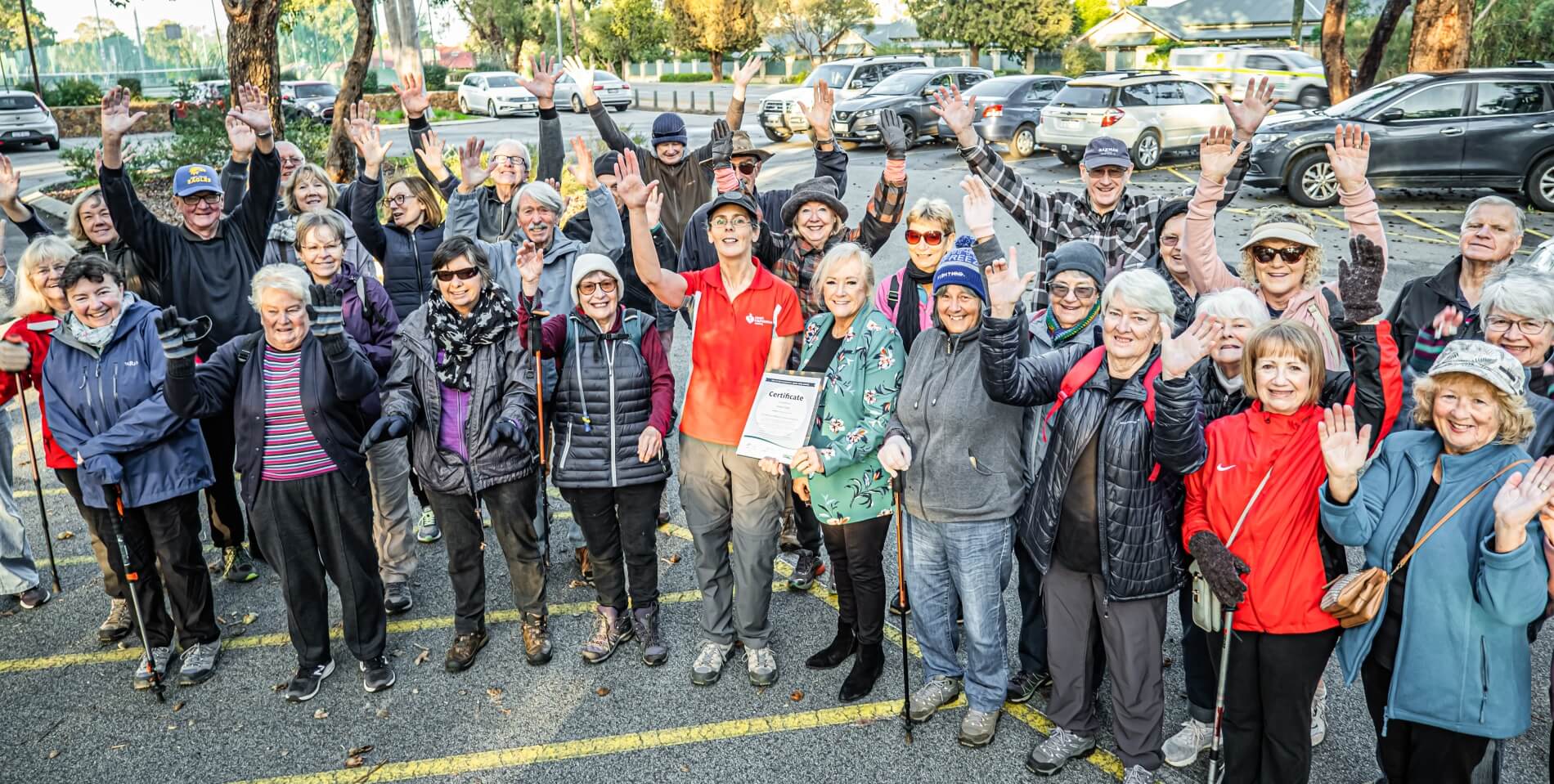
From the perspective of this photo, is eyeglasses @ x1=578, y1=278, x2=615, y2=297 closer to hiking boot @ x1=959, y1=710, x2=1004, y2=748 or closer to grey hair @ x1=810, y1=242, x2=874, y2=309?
grey hair @ x1=810, y1=242, x2=874, y2=309

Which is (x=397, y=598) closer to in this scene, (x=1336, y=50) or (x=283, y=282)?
(x=283, y=282)

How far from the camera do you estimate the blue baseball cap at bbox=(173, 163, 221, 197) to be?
17.5ft

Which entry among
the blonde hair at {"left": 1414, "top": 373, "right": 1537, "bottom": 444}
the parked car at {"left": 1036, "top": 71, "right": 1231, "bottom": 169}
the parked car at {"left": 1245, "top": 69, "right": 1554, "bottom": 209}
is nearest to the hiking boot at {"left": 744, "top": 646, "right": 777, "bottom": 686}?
the blonde hair at {"left": 1414, "top": 373, "right": 1537, "bottom": 444}

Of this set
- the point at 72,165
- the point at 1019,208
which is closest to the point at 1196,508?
the point at 1019,208

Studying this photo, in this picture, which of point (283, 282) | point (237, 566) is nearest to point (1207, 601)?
point (283, 282)

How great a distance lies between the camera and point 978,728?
4.07m

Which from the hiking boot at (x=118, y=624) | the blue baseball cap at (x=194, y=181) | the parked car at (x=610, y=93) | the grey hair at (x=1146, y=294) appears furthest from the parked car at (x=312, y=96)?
the grey hair at (x=1146, y=294)

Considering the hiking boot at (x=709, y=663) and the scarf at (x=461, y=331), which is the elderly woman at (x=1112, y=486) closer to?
the hiking boot at (x=709, y=663)

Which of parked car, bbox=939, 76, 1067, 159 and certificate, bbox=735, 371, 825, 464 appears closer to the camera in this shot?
certificate, bbox=735, 371, 825, 464

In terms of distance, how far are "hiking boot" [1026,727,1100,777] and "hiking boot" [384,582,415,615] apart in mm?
3289

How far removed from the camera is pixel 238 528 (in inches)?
223

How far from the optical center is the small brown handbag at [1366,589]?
10.1 feet

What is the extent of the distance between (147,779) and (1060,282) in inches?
164

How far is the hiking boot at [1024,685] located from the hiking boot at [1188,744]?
0.58 m
